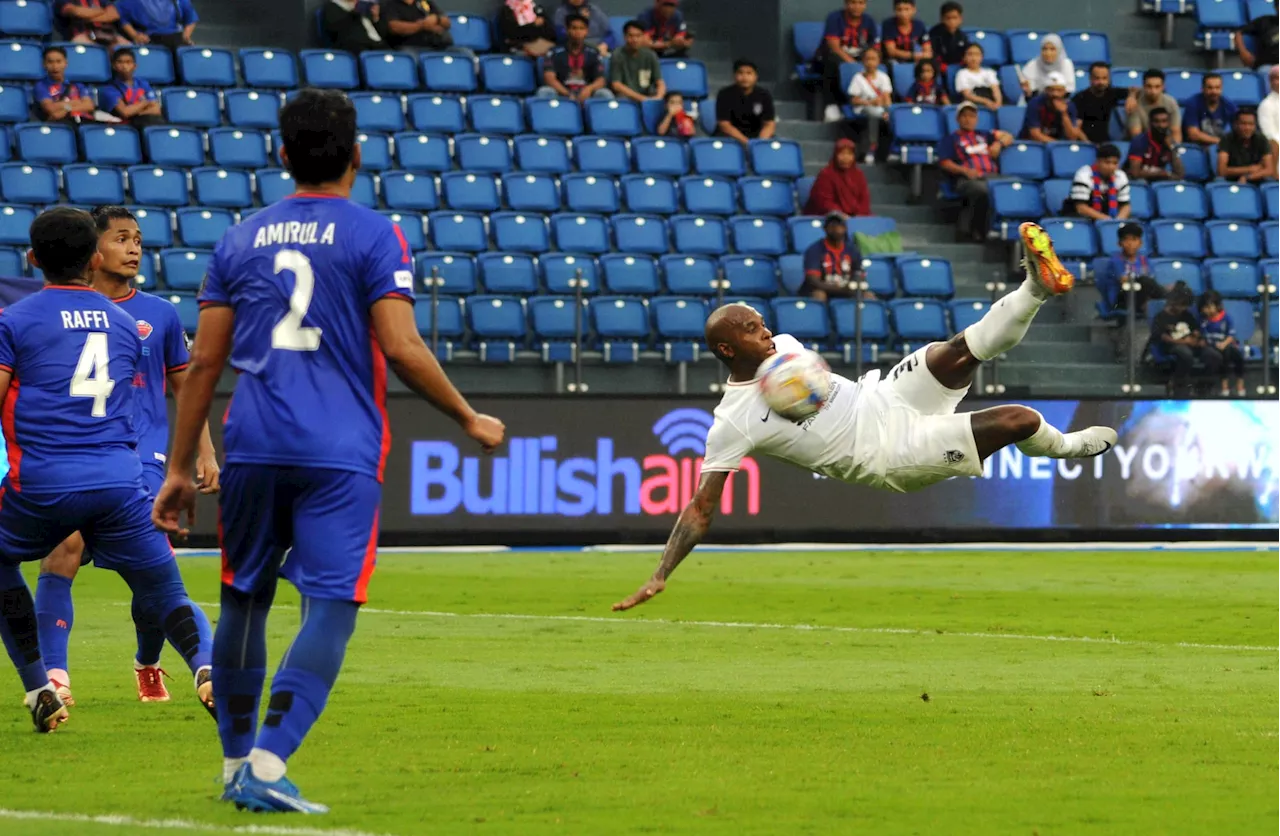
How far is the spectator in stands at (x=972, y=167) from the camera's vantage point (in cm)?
2484

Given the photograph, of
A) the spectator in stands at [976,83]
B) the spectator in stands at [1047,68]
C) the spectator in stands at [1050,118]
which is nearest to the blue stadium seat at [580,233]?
the spectator in stands at [976,83]

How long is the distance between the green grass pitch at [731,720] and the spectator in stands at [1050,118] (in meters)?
11.3

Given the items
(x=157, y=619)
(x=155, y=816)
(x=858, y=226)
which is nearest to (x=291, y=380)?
(x=155, y=816)

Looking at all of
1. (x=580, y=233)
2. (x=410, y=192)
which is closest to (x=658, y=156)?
(x=580, y=233)

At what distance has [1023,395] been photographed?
2055cm

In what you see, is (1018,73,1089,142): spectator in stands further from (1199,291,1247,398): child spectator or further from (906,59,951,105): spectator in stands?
(1199,291,1247,398): child spectator

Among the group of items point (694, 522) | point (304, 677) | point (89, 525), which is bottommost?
point (304, 677)

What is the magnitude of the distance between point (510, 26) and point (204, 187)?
4.94 m

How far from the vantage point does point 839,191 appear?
78.0 feet

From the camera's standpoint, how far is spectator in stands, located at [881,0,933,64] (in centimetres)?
2611

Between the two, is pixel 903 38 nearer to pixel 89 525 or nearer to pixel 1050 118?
pixel 1050 118

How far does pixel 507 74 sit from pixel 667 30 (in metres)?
2.52

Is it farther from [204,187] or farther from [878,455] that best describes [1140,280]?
[878,455]

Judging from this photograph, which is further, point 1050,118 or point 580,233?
point 1050,118
